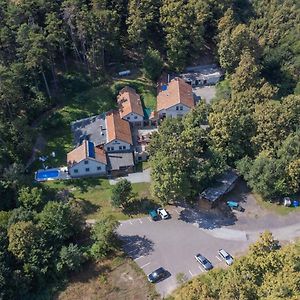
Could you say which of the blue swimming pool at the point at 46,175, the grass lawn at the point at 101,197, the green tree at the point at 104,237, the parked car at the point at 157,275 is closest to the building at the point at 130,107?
the grass lawn at the point at 101,197

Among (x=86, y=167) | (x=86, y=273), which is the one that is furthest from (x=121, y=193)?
(x=86, y=273)

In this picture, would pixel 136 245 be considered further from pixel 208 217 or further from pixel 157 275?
pixel 208 217

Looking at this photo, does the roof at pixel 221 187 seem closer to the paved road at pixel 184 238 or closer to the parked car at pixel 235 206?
the parked car at pixel 235 206

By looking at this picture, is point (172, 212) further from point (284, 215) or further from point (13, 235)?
point (13, 235)

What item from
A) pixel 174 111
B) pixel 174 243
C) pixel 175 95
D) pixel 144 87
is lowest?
pixel 174 243

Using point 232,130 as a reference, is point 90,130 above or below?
below
